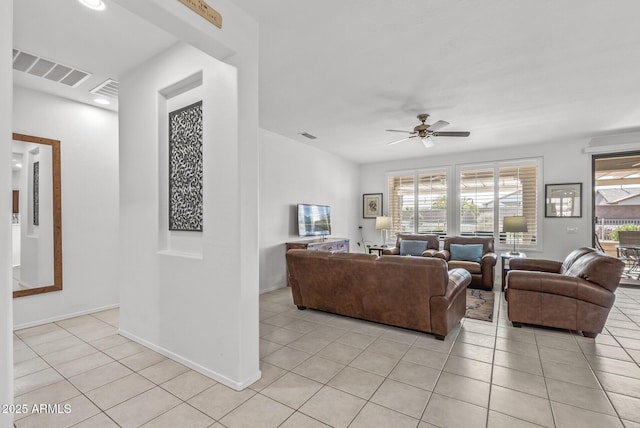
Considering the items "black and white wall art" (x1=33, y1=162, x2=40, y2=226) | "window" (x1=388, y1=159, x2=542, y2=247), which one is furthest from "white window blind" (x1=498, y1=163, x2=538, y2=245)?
"black and white wall art" (x1=33, y1=162, x2=40, y2=226)

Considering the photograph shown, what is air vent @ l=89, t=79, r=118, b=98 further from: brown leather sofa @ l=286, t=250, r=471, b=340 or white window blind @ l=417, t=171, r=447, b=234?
white window blind @ l=417, t=171, r=447, b=234

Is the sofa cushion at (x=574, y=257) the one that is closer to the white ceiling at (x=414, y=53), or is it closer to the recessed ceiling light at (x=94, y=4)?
the white ceiling at (x=414, y=53)

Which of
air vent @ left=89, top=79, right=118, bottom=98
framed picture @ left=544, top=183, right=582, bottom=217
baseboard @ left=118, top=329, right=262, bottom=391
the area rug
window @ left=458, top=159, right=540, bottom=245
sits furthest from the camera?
window @ left=458, top=159, right=540, bottom=245

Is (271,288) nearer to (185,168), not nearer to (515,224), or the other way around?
(185,168)

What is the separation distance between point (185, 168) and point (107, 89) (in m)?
1.85

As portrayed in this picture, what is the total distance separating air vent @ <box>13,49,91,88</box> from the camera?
2857 millimetres

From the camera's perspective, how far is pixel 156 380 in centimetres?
234

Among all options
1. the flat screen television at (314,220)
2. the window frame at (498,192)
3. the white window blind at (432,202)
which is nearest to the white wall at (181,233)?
the flat screen television at (314,220)

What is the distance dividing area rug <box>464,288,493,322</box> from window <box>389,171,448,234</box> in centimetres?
224

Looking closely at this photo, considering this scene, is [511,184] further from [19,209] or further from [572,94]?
Result: [19,209]

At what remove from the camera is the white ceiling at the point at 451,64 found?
2.25 metres

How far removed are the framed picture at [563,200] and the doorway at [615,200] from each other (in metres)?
1.04

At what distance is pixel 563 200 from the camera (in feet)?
19.2

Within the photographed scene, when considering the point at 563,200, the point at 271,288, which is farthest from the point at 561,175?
the point at 271,288
